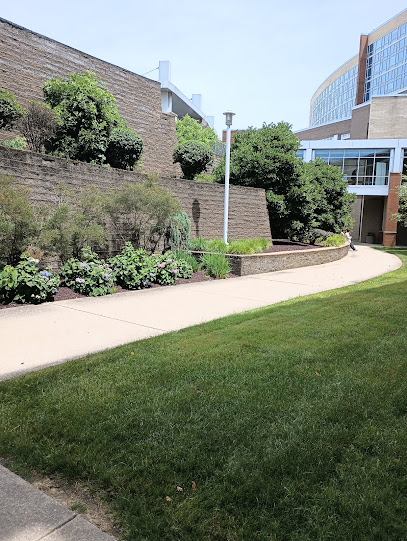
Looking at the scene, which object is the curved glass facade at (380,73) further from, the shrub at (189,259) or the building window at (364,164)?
the shrub at (189,259)

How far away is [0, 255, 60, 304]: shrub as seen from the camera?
24.8ft

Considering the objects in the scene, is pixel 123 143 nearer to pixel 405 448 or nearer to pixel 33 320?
pixel 33 320

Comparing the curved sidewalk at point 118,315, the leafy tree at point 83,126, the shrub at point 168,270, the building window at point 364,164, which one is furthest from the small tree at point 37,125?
the building window at point 364,164

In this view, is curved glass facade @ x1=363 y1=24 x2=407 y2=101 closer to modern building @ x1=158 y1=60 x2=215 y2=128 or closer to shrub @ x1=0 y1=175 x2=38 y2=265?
modern building @ x1=158 y1=60 x2=215 y2=128

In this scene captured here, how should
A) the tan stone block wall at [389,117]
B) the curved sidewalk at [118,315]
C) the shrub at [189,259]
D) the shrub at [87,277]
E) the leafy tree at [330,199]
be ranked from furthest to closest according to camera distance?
the tan stone block wall at [389,117]
the leafy tree at [330,199]
the shrub at [189,259]
the shrub at [87,277]
the curved sidewalk at [118,315]

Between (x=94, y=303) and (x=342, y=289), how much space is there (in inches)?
228

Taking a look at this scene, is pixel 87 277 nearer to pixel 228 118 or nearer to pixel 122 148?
pixel 122 148

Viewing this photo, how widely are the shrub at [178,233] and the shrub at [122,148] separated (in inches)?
119

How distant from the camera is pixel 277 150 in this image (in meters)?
18.4

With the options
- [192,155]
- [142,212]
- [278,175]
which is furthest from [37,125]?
[278,175]

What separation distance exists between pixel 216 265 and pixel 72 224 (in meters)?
4.09

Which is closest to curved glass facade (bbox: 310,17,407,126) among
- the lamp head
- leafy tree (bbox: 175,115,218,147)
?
leafy tree (bbox: 175,115,218,147)

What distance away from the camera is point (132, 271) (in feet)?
31.6

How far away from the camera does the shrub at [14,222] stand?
7.64m
